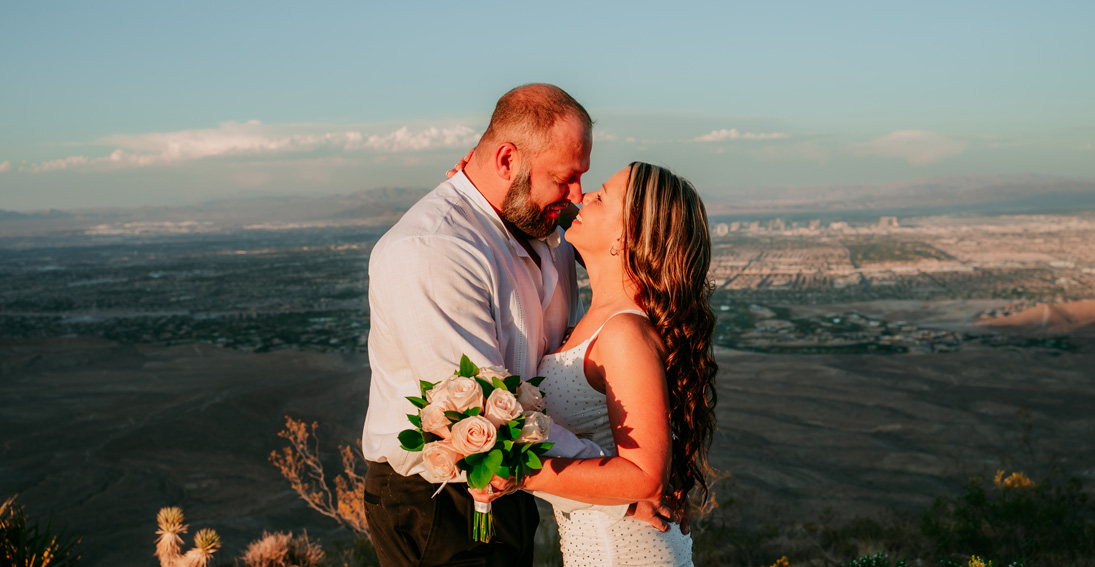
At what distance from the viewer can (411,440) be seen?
89.5 inches

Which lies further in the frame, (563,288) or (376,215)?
(376,215)

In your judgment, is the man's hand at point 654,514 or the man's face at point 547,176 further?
the man's face at point 547,176

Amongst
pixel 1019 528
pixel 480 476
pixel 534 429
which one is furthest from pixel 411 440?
pixel 1019 528

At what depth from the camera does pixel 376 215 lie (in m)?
129

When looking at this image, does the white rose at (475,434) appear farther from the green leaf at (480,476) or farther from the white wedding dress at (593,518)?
the white wedding dress at (593,518)

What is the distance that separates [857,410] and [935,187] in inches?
6681

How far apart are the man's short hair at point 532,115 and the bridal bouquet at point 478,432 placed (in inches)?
44.2

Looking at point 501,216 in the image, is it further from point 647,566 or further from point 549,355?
point 647,566

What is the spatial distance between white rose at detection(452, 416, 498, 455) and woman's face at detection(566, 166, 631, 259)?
117cm

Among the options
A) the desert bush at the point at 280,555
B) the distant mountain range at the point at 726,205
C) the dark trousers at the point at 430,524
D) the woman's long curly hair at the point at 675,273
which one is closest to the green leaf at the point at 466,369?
the dark trousers at the point at 430,524

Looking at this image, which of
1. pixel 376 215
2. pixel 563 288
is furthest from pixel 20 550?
pixel 376 215

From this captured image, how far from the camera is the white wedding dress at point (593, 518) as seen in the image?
2.92 meters

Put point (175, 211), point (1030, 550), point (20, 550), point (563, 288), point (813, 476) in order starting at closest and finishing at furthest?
1. point (563, 288)
2. point (20, 550)
3. point (1030, 550)
4. point (813, 476)
5. point (175, 211)

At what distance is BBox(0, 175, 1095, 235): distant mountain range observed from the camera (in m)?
124
